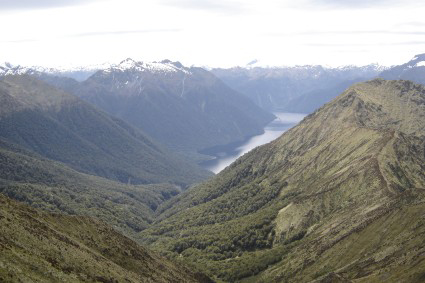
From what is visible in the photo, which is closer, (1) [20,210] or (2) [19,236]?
(2) [19,236]

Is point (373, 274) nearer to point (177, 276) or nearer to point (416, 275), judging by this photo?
point (416, 275)

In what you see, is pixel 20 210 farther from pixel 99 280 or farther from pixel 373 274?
pixel 373 274

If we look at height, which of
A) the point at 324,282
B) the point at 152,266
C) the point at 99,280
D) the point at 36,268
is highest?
the point at 36,268

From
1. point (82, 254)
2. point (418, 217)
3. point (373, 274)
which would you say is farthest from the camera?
point (418, 217)

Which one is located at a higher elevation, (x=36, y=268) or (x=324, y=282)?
(x=36, y=268)

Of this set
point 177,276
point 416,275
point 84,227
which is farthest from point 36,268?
point 416,275

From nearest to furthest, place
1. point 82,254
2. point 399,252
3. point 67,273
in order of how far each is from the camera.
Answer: point 67,273 → point 82,254 → point 399,252

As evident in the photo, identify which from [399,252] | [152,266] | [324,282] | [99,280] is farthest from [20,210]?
[399,252]
